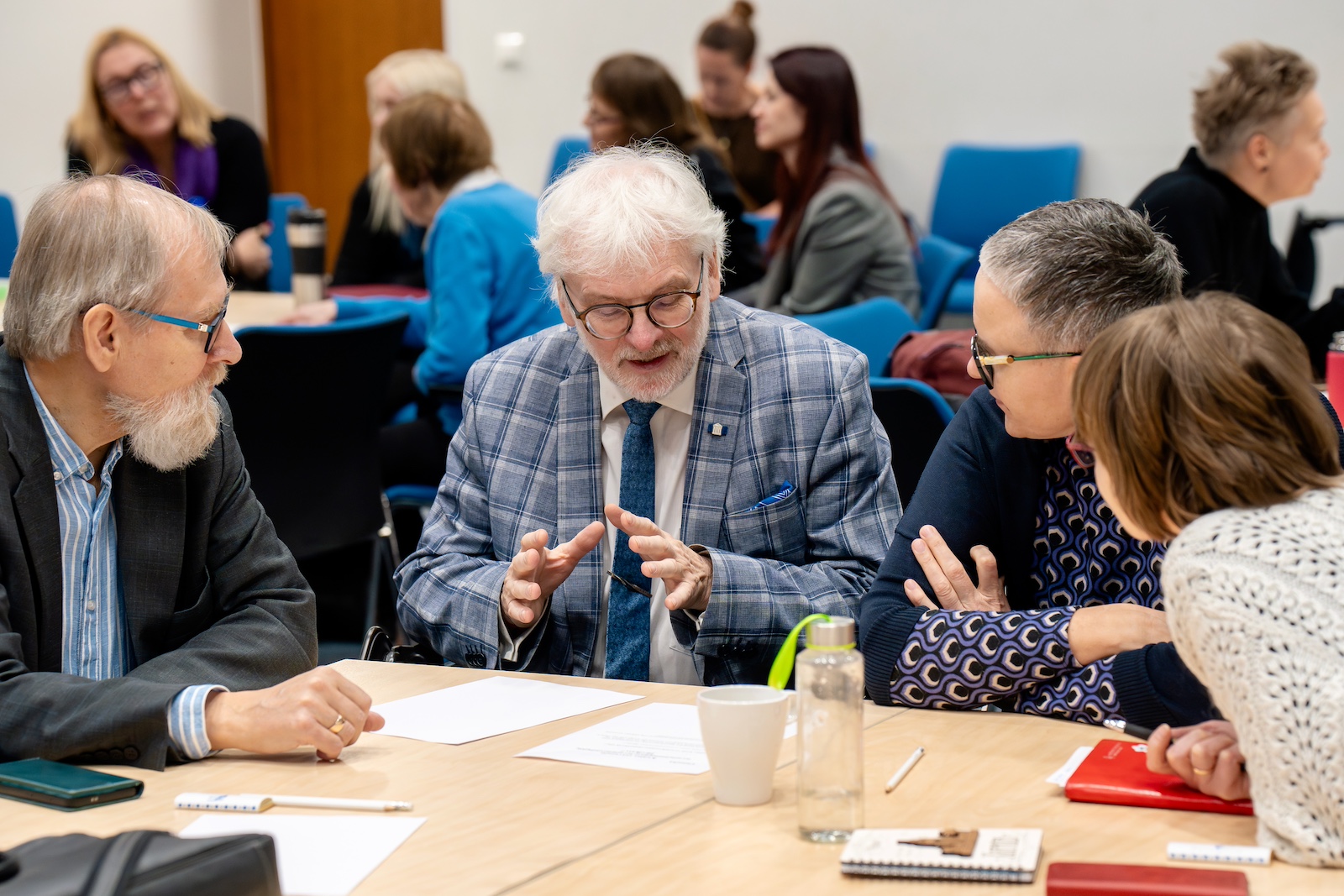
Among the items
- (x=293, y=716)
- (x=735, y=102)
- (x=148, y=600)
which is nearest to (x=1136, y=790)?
(x=293, y=716)

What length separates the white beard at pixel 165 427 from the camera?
1.87m

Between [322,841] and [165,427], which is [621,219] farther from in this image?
[322,841]

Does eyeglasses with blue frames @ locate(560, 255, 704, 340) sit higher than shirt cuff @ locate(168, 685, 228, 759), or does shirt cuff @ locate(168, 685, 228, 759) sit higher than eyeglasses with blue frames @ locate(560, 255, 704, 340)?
eyeglasses with blue frames @ locate(560, 255, 704, 340)

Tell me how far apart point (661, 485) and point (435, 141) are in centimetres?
259

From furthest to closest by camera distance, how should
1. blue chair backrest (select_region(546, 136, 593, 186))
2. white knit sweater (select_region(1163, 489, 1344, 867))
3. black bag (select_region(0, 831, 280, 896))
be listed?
blue chair backrest (select_region(546, 136, 593, 186)) < white knit sweater (select_region(1163, 489, 1344, 867)) < black bag (select_region(0, 831, 280, 896))

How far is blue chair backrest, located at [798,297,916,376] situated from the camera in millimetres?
3133

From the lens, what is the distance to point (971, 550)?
188 cm

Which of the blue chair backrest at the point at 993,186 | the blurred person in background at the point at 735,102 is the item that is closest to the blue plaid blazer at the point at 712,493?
the blue chair backrest at the point at 993,186

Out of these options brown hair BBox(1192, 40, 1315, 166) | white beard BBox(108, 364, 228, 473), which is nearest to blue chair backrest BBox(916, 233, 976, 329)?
brown hair BBox(1192, 40, 1315, 166)

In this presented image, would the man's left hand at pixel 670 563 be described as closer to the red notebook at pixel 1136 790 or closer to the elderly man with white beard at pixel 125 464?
the elderly man with white beard at pixel 125 464

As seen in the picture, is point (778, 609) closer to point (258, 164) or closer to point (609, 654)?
point (609, 654)

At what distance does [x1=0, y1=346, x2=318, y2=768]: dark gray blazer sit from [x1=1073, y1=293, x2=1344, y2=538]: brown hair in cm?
107

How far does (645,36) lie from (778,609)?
22.1ft

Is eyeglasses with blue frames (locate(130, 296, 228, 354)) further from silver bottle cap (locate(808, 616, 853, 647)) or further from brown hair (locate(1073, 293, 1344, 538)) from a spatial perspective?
brown hair (locate(1073, 293, 1344, 538))
